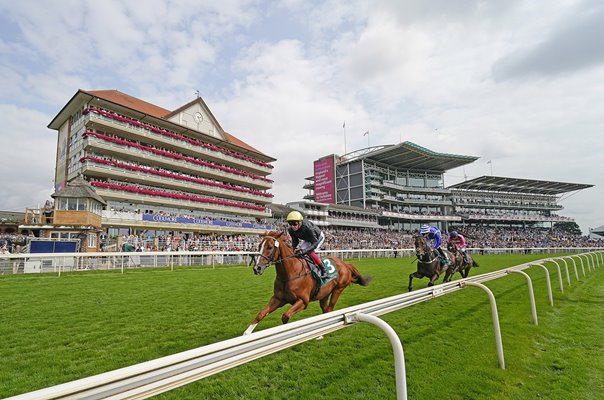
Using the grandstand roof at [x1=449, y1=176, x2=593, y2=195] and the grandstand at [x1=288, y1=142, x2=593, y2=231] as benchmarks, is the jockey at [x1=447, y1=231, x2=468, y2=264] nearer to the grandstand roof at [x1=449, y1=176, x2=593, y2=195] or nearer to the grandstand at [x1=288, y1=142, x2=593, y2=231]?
the grandstand at [x1=288, y1=142, x2=593, y2=231]

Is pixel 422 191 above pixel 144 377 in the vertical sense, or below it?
above

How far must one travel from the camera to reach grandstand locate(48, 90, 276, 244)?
2989 centimetres

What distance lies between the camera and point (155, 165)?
35.2 metres

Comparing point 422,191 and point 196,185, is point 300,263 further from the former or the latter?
point 422,191

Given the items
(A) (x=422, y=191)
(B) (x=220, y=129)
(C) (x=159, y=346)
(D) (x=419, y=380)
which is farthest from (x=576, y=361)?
(A) (x=422, y=191)

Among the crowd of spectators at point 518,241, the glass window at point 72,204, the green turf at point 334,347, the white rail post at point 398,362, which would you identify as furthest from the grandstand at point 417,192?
the white rail post at point 398,362

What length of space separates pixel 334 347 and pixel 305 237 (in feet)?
5.51

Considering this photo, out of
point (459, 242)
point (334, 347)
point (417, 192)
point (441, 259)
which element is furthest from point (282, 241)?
point (417, 192)

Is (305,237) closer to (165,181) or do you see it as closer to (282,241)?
(282,241)

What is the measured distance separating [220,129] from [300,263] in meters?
41.3

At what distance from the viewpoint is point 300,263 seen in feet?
16.6

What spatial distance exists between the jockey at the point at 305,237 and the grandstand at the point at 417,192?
48.9m

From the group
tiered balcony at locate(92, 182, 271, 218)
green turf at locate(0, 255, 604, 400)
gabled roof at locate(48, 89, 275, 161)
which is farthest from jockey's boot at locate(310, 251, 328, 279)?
gabled roof at locate(48, 89, 275, 161)

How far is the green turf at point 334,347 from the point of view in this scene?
3.38 m
